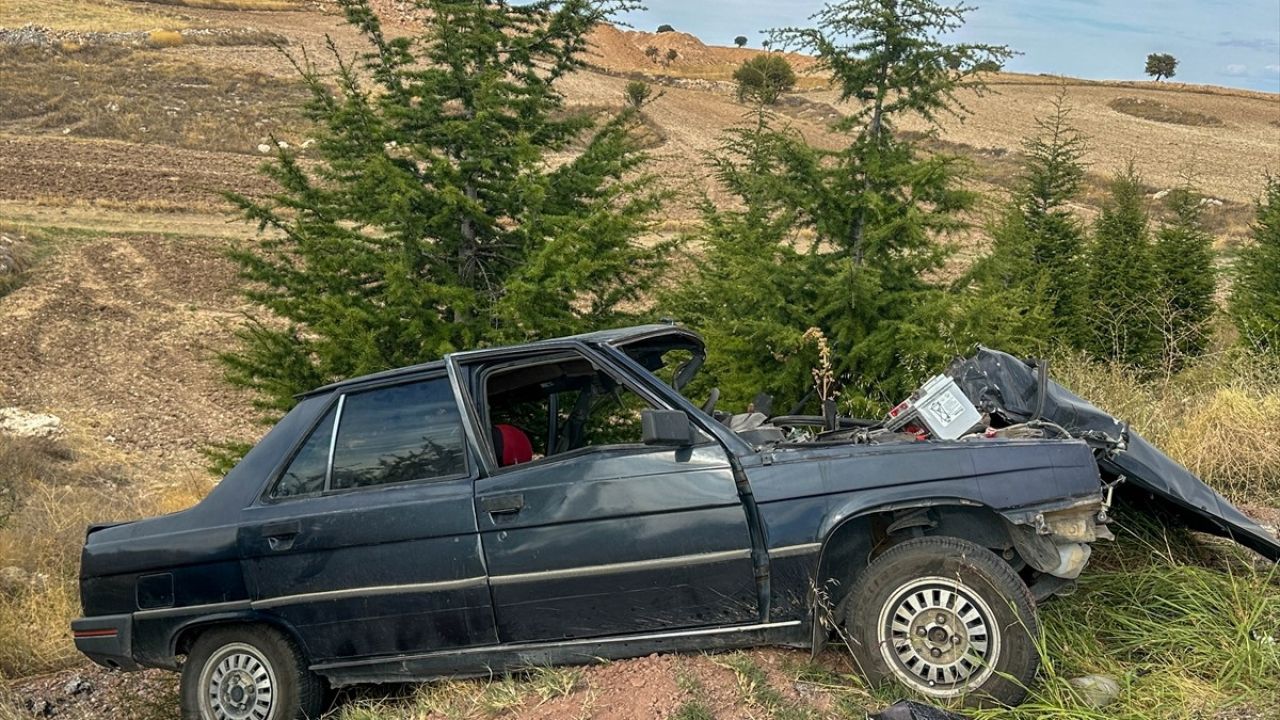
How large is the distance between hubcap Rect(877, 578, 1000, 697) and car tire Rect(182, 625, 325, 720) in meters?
2.69

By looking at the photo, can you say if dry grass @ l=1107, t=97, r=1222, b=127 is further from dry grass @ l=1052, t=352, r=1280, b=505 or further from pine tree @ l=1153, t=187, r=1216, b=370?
dry grass @ l=1052, t=352, r=1280, b=505

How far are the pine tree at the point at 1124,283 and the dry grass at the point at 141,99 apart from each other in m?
33.3

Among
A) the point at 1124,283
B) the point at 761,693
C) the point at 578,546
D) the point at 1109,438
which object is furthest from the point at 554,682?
the point at 1124,283

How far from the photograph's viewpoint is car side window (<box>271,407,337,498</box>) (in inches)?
195

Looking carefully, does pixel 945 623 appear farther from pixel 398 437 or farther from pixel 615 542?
pixel 398 437

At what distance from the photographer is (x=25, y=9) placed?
6206cm

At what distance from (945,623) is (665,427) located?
1.38m

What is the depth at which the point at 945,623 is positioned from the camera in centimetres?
425

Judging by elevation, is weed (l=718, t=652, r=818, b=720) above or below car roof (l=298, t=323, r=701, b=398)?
below

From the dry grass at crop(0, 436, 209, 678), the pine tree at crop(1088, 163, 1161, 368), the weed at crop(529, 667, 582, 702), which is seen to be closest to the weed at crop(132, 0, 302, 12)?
the dry grass at crop(0, 436, 209, 678)

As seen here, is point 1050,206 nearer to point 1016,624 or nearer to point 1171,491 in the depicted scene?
point 1171,491

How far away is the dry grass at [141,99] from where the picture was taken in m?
42.9

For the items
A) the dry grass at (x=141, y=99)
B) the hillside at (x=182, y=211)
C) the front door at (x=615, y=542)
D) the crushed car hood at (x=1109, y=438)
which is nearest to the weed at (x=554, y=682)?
the hillside at (x=182, y=211)

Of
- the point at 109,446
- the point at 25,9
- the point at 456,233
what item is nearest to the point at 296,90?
the point at 25,9
